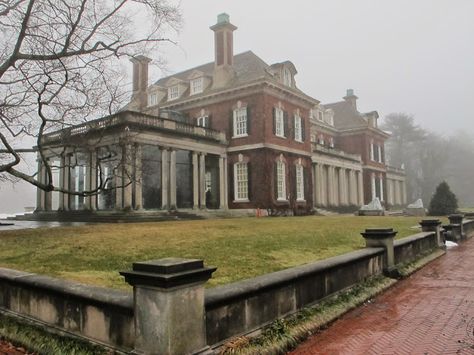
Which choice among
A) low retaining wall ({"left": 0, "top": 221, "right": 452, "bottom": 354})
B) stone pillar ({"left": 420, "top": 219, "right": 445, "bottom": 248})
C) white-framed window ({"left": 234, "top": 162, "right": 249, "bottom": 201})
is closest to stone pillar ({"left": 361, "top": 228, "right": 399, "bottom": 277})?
low retaining wall ({"left": 0, "top": 221, "right": 452, "bottom": 354})

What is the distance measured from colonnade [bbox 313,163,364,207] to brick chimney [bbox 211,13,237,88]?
1253cm

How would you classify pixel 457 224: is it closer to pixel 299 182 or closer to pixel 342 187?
pixel 299 182

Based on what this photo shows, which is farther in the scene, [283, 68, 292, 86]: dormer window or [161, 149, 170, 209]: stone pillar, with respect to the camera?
[283, 68, 292, 86]: dormer window

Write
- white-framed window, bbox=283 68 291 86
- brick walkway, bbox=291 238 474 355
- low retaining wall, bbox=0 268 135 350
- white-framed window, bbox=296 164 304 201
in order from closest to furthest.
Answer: low retaining wall, bbox=0 268 135 350, brick walkway, bbox=291 238 474 355, white-framed window, bbox=283 68 291 86, white-framed window, bbox=296 164 304 201

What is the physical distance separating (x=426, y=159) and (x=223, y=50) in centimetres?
5991

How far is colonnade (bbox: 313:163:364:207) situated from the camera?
128 feet

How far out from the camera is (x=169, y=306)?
3.93 meters

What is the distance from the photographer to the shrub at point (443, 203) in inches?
1286

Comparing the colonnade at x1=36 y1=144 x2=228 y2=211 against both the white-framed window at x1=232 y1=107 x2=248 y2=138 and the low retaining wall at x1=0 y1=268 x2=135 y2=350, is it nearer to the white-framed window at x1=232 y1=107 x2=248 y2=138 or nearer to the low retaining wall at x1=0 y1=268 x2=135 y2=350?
the white-framed window at x1=232 y1=107 x2=248 y2=138

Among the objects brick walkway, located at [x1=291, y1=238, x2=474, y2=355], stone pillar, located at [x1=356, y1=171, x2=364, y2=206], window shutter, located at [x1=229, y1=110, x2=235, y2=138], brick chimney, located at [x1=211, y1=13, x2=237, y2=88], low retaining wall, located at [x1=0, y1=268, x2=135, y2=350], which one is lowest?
brick walkway, located at [x1=291, y1=238, x2=474, y2=355]

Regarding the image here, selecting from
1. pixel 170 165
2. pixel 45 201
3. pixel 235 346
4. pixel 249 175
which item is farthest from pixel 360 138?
pixel 235 346

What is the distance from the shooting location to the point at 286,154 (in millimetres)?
31844

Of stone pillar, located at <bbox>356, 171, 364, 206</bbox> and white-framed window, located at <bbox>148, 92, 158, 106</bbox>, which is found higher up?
white-framed window, located at <bbox>148, 92, 158, 106</bbox>

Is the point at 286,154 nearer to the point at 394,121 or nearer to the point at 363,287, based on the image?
the point at 363,287
